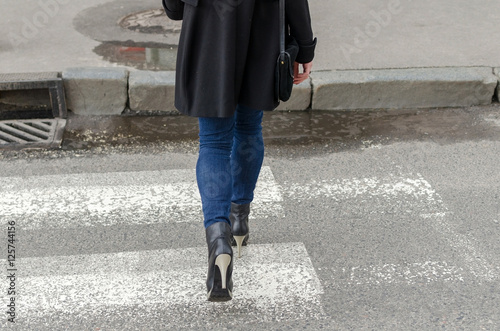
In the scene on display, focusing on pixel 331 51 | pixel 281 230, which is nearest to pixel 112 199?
pixel 281 230

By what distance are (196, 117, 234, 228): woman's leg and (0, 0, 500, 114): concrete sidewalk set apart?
2.43 metres

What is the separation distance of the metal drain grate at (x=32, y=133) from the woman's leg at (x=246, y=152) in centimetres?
195

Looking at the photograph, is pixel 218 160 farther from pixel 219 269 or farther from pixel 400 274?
pixel 400 274

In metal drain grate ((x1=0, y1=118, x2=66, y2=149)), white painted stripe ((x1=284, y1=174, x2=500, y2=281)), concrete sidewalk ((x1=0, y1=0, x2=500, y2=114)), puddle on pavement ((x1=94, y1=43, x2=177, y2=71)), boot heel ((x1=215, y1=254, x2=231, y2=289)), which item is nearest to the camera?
boot heel ((x1=215, y1=254, x2=231, y2=289))

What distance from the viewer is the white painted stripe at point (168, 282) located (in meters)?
2.99

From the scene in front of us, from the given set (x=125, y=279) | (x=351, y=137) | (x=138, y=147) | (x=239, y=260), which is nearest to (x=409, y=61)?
(x=351, y=137)

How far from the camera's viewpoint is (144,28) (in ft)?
21.6

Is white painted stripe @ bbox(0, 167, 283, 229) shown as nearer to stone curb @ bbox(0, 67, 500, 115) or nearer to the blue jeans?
the blue jeans

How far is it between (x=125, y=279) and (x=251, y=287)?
62cm

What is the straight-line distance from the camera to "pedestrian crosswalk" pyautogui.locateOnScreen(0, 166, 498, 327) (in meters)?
3.03

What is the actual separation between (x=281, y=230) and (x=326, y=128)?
1.59 metres

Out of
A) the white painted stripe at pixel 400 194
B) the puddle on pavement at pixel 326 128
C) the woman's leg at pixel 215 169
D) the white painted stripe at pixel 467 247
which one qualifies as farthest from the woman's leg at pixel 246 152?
the puddle on pavement at pixel 326 128

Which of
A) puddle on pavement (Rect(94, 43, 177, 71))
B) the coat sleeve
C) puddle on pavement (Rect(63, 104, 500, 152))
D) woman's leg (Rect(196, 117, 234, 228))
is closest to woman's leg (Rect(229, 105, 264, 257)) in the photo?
woman's leg (Rect(196, 117, 234, 228))

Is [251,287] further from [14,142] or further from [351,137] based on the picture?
[14,142]
